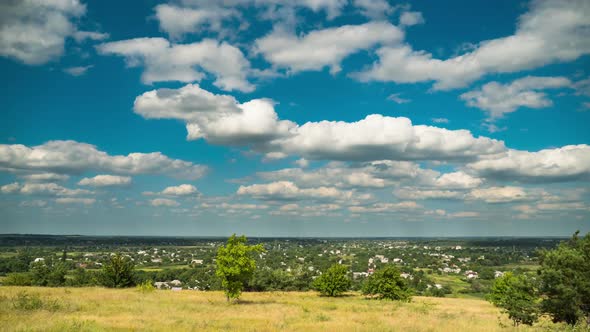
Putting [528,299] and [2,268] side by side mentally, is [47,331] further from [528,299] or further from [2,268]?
[2,268]

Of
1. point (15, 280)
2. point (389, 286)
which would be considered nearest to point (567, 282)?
point (389, 286)

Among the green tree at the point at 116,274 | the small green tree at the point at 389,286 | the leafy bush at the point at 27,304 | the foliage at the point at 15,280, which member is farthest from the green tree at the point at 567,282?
the foliage at the point at 15,280

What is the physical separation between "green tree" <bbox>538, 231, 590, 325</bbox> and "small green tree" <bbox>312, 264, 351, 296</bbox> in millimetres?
40725

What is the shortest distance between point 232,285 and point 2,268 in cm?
11080

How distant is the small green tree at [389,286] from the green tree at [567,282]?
33.3 meters

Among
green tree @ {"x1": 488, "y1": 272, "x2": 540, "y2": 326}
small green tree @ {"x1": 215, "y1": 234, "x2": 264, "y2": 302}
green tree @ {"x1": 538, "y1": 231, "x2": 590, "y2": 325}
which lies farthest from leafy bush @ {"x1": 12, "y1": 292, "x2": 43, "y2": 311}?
green tree @ {"x1": 538, "y1": 231, "x2": 590, "y2": 325}

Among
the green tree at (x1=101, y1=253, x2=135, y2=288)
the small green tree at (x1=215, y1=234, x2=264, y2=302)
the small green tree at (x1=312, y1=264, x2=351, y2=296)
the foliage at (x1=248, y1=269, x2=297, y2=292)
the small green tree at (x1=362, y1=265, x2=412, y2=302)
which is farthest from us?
the foliage at (x1=248, y1=269, x2=297, y2=292)

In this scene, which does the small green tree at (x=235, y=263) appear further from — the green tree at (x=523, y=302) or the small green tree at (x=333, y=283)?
the small green tree at (x=333, y=283)

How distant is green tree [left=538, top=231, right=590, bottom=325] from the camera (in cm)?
1822

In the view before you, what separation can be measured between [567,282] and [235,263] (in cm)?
2710

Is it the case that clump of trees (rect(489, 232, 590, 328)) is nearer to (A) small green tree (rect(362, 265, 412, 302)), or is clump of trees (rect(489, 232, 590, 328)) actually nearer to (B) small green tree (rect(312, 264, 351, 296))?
(A) small green tree (rect(362, 265, 412, 302))

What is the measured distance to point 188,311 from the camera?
29234mm

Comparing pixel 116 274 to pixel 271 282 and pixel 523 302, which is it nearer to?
pixel 271 282

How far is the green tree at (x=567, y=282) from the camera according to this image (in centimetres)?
1822
